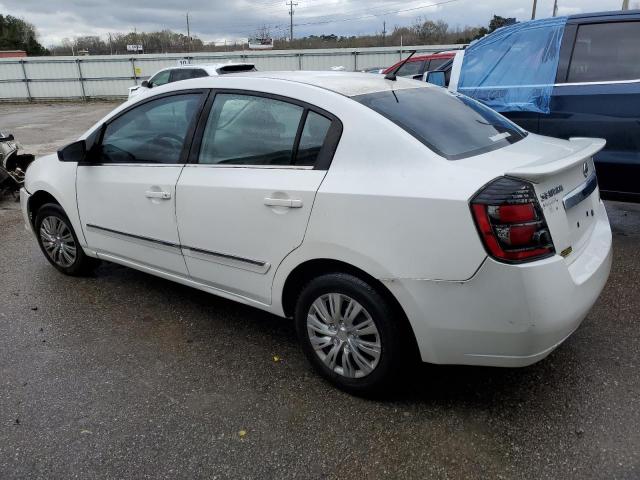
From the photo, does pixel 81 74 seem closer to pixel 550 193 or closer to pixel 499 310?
pixel 550 193

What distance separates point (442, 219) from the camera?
7.50ft

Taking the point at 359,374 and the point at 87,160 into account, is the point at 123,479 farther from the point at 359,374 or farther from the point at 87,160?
the point at 87,160

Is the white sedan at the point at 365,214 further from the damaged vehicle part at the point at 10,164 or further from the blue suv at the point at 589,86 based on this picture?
the damaged vehicle part at the point at 10,164

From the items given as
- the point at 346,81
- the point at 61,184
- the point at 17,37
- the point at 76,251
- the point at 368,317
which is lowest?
the point at 76,251

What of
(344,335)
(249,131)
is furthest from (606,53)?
(344,335)

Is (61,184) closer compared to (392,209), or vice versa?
(392,209)

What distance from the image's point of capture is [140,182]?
3.48 meters

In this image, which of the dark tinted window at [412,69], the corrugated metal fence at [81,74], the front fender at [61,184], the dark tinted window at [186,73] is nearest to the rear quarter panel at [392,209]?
the front fender at [61,184]

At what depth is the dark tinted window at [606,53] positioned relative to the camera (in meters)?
4.39

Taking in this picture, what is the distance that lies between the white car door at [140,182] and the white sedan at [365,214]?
0.01 metres

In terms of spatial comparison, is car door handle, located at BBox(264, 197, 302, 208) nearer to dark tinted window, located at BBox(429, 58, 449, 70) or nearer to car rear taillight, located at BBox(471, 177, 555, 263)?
car rear taillight, located at BBox(471, 177, 555, 263)

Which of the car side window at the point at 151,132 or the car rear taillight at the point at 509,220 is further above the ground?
the car side window at the point at 151,132

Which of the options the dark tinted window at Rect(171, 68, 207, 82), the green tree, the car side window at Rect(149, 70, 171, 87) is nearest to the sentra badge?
the dark tinted window at Rect(171, 68, 207, 82)

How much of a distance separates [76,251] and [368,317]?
2840 millimetres
